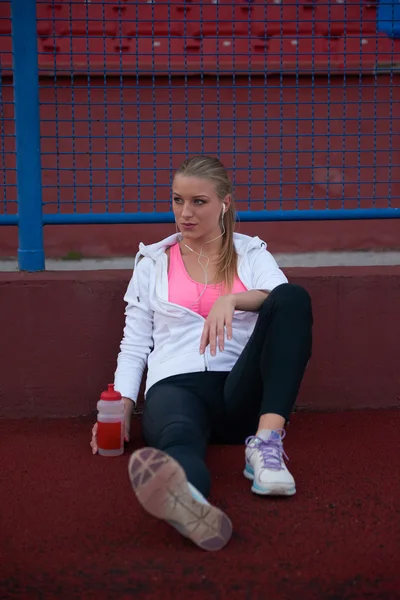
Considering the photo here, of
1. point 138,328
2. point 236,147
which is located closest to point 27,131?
point 138,328

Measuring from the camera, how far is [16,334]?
373 centimetres

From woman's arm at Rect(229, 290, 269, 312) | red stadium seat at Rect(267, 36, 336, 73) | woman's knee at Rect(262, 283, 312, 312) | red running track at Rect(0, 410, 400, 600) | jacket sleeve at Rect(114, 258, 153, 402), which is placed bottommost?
red running track at Rect(0, 410, 400, 600)

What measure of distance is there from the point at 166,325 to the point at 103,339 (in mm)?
601

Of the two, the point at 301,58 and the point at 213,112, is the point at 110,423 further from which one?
the point at 301,58

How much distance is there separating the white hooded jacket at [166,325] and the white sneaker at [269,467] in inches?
17.1

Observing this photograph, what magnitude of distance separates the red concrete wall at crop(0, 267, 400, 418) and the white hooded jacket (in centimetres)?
45

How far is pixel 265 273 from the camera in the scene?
10.5ft

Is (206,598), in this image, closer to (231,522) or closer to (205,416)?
(231,522)

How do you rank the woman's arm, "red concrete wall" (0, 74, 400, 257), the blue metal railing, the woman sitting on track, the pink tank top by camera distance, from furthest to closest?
"red concrete wall" (0, 74, 400, 257), the blue metal railing, the pink tank top, the woman's arm, the woman sitting on track

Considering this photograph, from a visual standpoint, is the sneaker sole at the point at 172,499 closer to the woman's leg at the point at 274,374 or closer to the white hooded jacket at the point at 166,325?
the woman's leg at the point at 274,374

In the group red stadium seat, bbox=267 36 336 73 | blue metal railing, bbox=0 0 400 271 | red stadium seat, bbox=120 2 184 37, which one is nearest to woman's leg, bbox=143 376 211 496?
blue metal railing, bbox=0 0 400 271

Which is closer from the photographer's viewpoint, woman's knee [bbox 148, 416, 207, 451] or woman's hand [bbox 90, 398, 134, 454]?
woman's knee [bbox 148, 416, 207, 451]

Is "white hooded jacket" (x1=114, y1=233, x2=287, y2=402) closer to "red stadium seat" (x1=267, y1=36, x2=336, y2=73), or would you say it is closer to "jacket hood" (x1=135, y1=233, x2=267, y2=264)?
"jacket hood" (x1=135, y1=233, x2=267, y2=264)

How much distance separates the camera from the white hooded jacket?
3.16m
